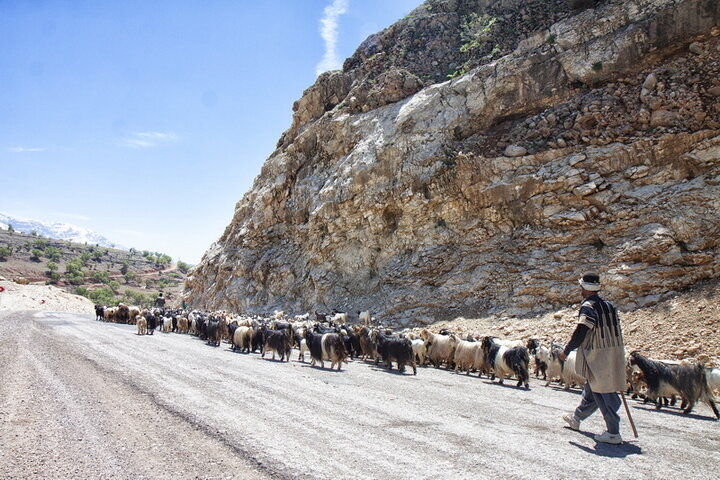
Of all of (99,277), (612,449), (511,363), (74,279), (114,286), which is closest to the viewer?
(612,449)

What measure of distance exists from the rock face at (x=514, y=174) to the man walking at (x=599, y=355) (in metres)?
11.6

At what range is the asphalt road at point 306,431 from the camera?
4305 millimetres

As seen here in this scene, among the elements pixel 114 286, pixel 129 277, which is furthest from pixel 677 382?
pixel 129 277

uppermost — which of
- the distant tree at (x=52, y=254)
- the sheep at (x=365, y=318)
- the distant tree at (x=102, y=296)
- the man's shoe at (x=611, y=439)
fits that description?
the distant tree at (x=52, y=254)

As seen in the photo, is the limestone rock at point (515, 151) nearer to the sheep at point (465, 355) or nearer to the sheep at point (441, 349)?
the sheep at point (441, 349)

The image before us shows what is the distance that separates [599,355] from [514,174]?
56.0 ft

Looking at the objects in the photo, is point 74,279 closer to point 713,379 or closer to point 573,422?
point 573,422

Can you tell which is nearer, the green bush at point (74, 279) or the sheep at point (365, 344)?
the sheep at point (365, 344)

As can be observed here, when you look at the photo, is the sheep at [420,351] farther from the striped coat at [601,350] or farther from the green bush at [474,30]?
the green bush at [474,30]

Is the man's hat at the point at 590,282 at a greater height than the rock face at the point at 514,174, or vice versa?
the rock face at the point at 514,174

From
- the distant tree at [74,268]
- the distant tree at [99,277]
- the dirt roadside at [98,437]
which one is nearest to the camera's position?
the dirt roadside at [98,437]

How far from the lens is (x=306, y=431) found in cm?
551

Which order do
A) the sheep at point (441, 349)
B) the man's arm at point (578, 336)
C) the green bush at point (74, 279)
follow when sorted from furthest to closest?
the green bush at point (74, 279) → the sheep at point (441, 349) → the man's arm at point (578, 336)

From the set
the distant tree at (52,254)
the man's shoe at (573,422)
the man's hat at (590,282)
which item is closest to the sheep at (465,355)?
the man's shoe at (573,422)
